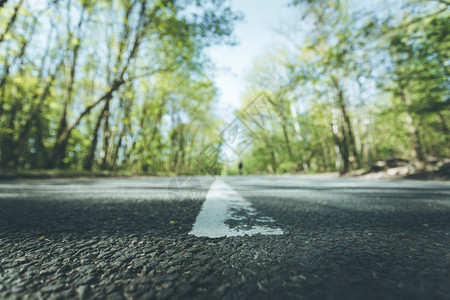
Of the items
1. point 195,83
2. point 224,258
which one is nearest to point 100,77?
point 195,83

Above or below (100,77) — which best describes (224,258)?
below

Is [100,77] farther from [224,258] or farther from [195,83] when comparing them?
[224,258]

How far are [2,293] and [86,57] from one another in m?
14.1

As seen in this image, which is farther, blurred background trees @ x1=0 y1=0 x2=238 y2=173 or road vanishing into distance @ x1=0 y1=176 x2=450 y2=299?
blurred background trees @ x1=0 y1=0 x2=238 y2=173

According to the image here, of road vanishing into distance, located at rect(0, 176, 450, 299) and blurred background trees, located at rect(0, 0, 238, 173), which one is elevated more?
blurred background trees, located at rect(0, 0, 238, 173)

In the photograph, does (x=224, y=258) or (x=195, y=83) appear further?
(x=195, y=83)

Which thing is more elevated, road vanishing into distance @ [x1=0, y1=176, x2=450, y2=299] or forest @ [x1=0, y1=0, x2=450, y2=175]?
forest @ [x1=0, y1=0, x2=450, y2=175]

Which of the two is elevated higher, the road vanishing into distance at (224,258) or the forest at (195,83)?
the forest at (195,83)

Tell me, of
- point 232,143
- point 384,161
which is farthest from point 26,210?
point 384,161

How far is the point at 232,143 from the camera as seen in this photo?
8.07 ft

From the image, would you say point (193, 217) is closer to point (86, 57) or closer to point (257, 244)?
point (257, 244)

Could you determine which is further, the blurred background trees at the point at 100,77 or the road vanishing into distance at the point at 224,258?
the blurred background trees at the point at 100,77

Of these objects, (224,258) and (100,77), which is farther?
(100,77)

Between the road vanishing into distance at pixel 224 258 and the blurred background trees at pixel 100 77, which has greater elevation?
the blurred background trees at pixel 100 77
